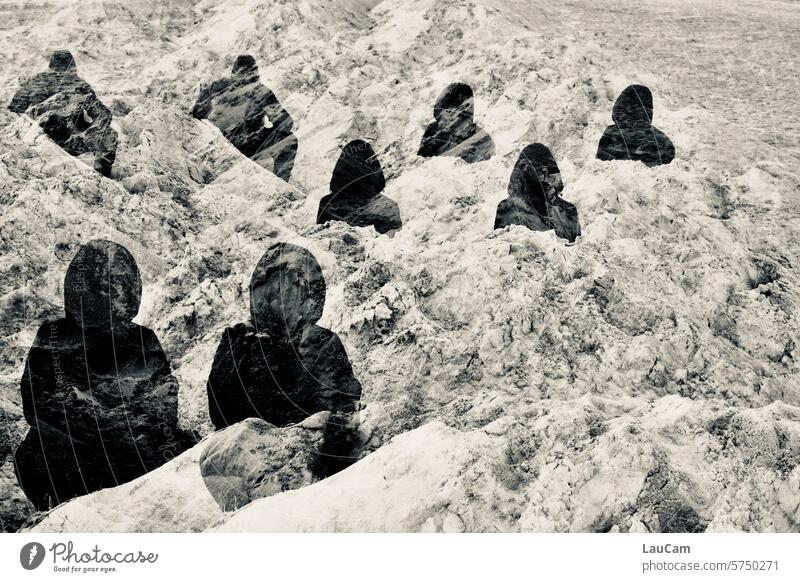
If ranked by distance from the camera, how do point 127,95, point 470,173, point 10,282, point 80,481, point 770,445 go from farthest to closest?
point 127,95, point 470,173, point 10,282, point 80,481, point 770,445

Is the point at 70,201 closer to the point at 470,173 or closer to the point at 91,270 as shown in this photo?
the point at 91,270

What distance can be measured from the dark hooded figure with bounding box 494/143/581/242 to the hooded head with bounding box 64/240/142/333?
3.89 m

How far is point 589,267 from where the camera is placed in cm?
1026

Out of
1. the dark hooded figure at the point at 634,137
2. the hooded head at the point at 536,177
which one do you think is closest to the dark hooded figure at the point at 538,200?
the hooded head at the point at 536,177

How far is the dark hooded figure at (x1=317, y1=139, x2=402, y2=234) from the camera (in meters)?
11.3

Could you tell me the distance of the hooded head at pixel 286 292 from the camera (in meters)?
10.4

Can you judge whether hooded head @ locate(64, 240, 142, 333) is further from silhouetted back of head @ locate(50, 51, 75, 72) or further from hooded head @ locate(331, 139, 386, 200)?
silhouetted back of head @ locate(50, 51, 75, 72)

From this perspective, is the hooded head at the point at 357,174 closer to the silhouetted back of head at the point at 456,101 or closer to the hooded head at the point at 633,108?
the silhouetted back of head at the point at 456,101

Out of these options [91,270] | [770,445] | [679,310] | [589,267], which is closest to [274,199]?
[91,270]

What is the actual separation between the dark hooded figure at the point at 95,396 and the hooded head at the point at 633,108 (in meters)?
5.73

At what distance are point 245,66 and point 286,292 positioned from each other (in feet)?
12.5

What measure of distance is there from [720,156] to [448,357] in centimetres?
415
